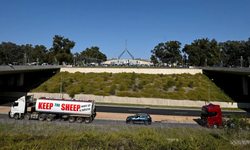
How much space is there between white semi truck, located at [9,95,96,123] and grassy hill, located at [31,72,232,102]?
52.6 ft

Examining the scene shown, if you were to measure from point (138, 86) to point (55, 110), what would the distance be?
995 inches

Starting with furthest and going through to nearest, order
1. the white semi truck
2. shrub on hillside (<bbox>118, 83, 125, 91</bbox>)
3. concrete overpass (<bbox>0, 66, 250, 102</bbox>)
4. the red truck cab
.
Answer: shrub on hillside (<bbox>118, 83, 125, 91</bbox>)
concrete overpass (<bbox>0, 66, 250, 102</bbox>)
the white semi truck
the red truck cab

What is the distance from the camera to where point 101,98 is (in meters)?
39.1

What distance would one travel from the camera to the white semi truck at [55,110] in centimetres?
2314

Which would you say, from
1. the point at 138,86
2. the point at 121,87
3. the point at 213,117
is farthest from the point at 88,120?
the point at 138,86

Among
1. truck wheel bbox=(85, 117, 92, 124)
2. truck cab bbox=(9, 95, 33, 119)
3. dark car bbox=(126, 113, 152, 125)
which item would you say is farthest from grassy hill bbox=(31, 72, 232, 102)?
truck wheel bbox=(85, 117, 92, 124)

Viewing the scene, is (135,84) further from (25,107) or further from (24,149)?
(24,149)

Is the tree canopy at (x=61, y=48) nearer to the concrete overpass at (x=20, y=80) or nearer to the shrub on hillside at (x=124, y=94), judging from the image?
the concrete overpass at (x=20, y=80)

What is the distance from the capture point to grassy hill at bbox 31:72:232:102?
40.1m

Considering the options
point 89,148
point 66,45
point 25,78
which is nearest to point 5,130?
point 89,148

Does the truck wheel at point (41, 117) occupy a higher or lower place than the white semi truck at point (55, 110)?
lower

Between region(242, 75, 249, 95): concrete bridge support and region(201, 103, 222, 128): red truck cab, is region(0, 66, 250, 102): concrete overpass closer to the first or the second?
region(242, 75, 249, 95): concrete bridge support

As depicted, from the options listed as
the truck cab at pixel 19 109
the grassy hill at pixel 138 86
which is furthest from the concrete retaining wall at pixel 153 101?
the truck cab at pixel 19 109

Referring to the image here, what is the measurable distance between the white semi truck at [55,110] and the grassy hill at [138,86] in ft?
52.6
